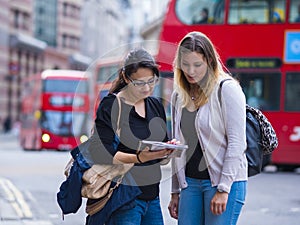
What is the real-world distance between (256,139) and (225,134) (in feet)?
0.66

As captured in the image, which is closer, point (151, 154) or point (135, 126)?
point (151, 154)

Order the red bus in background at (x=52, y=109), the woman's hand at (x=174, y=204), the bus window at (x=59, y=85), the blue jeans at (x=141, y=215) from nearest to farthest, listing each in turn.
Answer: the blue jeans at (x=141, y=215) < the woman's hand at (x=174, y=204) < the bus window at (x=59, y=85) < the red bus in background at (x=52, y=109)

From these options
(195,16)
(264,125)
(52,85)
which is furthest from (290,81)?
(52,85)

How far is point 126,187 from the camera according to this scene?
12.1 ft

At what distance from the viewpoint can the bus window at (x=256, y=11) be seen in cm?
1489

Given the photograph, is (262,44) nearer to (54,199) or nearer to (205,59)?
(54,199)

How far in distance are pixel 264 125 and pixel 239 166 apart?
1.02 feet

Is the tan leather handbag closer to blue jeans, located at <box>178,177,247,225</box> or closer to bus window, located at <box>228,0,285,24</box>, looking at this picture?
blue jeans, located at <box>178,177,247,225</box>

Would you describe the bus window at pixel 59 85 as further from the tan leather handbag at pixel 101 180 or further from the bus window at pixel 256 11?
the tan leather handbag at pixel 101 180

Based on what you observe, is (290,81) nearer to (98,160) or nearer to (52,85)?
(98,160)

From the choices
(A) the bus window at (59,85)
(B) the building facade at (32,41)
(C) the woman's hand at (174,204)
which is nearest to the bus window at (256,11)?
(C) the woman's hand at (174,204)

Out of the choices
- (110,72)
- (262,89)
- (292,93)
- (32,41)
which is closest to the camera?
(110,72)

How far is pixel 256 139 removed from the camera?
12.2ft

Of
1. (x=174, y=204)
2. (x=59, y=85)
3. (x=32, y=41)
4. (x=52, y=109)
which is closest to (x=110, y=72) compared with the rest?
(x=174, y=204)
